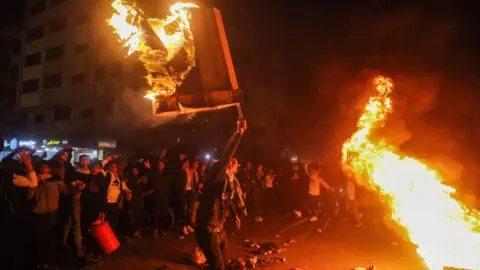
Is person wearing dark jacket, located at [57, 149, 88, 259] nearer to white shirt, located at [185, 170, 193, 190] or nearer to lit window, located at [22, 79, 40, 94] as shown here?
white shirt, located at [185, 170, 193, 190]

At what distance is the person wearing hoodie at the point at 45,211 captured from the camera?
6961mm

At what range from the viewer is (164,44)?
6078mm

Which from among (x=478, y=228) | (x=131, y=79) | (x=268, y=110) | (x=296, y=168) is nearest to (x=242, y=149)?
(x=268, y=110)

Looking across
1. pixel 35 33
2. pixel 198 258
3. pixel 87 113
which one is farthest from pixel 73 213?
pixel 35 33

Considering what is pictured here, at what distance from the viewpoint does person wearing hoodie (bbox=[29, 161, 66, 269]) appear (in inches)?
274

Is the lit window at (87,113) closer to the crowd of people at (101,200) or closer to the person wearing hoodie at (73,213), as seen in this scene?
the crowd of people at (101,200)

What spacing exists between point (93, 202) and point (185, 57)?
385 centimetres

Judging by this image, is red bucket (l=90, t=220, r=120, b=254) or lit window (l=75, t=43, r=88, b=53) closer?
red bucket (l=90, t=220, r=120, b=254)

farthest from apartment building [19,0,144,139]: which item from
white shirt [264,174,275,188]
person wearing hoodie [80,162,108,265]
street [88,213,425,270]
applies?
person wearing hoodie [80,162,108,265]

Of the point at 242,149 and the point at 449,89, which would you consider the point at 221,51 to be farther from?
the point at 242,149

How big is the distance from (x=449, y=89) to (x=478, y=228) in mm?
7947

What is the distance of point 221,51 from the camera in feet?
19.6

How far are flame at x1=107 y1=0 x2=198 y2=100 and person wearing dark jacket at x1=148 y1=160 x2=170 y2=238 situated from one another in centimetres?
455

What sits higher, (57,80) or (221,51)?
(57,80)
